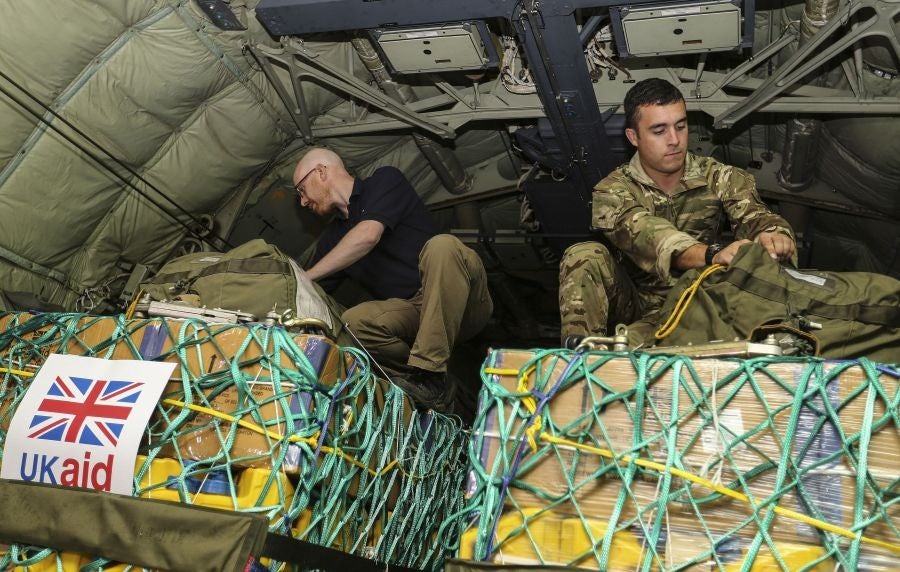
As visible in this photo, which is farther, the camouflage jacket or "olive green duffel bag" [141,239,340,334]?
the camouflage jacket

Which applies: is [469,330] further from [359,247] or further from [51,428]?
[51,428]

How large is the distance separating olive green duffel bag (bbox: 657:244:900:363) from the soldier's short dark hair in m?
1.67

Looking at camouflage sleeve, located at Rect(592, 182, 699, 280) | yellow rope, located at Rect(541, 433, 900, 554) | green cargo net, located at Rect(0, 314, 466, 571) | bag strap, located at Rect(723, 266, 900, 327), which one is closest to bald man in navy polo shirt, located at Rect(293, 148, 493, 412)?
camouflage sleeve, located at Rect(592, 182, 699, 280)

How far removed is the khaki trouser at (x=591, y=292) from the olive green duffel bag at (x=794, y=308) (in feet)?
2.62

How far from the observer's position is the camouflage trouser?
3633 mm

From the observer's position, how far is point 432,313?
3828 mm

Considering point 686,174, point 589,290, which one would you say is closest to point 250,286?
point 589,290

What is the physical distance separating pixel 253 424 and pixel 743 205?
2624 mm

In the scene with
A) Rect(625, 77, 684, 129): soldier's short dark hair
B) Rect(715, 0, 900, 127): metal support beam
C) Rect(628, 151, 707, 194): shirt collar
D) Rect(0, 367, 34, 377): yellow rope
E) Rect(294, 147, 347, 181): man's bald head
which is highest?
Rect(715, 0, 900, 127): metal support beam

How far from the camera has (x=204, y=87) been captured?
4.82 metres

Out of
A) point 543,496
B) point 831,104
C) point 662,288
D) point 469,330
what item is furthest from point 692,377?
point 831,104

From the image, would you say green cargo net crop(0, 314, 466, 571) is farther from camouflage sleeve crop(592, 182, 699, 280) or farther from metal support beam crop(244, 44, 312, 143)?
metal support beam crop(244, 44, 312, 143)

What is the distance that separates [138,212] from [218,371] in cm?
292

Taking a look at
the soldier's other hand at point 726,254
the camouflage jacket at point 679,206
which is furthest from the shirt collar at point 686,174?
the soldier's other hand at point 726,254
